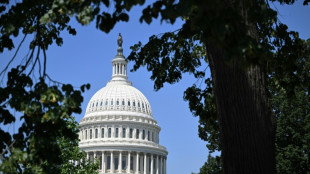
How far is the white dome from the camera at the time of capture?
13738cm

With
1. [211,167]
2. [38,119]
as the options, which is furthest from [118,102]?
[38,119]

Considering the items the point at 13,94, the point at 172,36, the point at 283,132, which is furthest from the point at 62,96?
the point at 283,132

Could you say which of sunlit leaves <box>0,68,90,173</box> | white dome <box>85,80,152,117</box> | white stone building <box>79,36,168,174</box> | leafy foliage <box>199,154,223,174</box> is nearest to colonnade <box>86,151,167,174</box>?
white stone building <box>79,36,168,174</box>

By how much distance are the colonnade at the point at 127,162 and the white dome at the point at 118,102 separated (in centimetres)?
1150

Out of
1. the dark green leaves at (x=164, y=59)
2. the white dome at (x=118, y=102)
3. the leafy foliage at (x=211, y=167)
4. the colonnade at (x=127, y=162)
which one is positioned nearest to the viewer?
the dark green leaves at (x=164, y=59)

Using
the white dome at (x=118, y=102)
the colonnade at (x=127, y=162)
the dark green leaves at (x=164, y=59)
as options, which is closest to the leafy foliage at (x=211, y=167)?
the dark green leaves at (x=164, y=59)

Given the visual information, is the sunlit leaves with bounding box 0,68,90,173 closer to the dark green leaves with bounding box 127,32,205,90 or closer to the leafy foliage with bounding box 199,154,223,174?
the dark green leaves with bounding box 127,32,205,90

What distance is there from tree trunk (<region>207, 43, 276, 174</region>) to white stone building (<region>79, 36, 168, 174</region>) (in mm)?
120260

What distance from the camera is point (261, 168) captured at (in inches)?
306

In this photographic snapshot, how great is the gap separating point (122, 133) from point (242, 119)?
127 metres

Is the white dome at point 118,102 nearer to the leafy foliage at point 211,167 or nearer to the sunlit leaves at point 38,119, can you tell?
the leafy foliage at point 211,167

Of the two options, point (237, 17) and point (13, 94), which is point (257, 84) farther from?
point (13, 94)

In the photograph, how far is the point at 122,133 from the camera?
134 meters

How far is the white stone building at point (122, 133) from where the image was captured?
12900 centimetres
